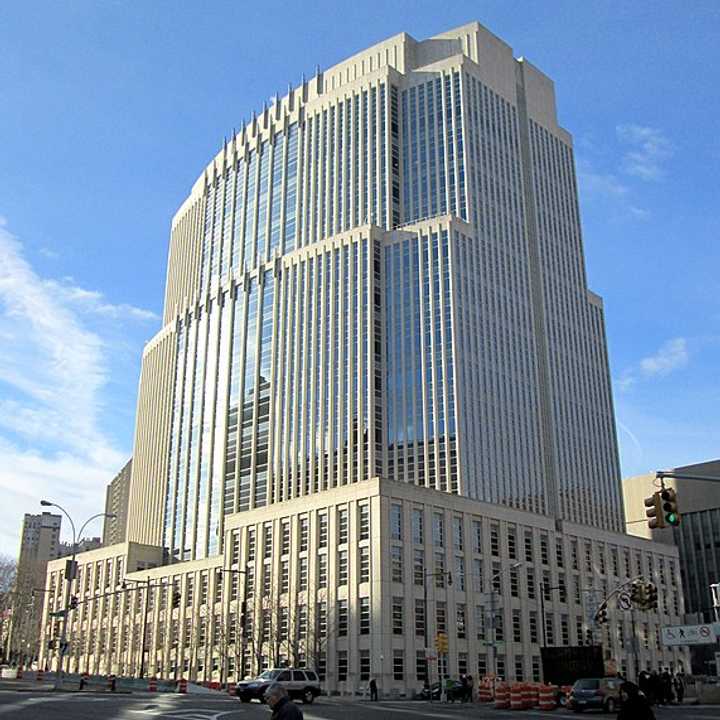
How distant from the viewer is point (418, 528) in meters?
81.2

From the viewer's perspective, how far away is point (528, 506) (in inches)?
4446

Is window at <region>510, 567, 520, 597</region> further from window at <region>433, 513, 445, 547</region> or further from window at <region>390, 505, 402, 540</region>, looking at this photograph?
window at <region>390, 505, 402, 540</region>

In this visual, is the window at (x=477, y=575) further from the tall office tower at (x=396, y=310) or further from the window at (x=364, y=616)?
the tall office tower at (x=396, y=310)

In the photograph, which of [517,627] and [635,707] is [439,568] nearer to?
[517,627]

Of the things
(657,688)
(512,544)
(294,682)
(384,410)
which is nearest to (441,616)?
(512,544)

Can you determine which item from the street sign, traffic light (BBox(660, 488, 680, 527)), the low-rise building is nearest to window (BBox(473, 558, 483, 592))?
the low-rise building

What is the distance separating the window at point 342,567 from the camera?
80.1m

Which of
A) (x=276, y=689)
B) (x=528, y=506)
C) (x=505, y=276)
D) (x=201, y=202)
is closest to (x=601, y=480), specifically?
(x=528, y=506)

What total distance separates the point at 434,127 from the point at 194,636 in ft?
251

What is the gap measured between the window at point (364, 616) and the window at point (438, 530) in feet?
30.1

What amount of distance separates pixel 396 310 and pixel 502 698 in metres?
73.3

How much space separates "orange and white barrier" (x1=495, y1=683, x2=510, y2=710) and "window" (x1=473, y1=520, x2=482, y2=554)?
37979 millimetres

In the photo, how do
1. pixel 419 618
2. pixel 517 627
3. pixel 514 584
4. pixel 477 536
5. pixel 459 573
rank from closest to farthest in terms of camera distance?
pixel 419 618
pixel 459 573
pixel 477 536
pixel 517 627
pixel 514 584

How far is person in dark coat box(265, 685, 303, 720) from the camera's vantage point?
11.9 meters
